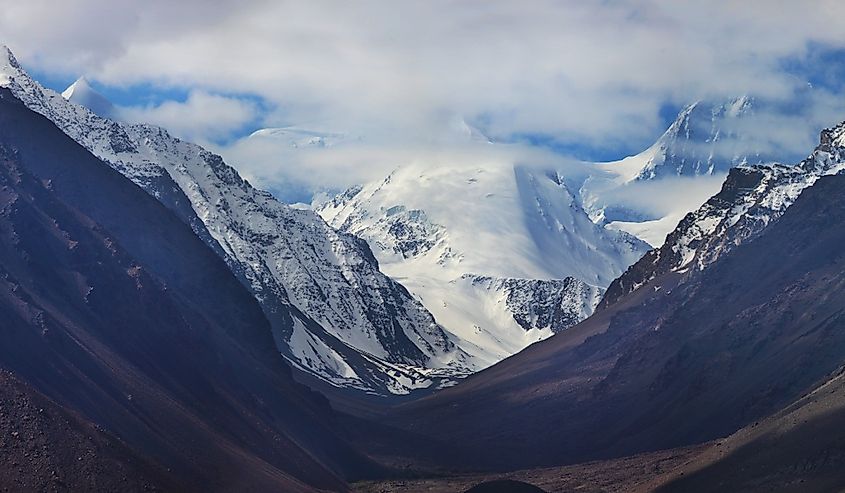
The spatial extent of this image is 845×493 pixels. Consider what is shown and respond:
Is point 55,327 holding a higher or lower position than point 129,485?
higher

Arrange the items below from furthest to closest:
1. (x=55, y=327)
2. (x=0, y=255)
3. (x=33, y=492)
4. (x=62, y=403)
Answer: (x=0, y=255), (x=55, y=327), (x=62, y=403), (x=33, y=492)

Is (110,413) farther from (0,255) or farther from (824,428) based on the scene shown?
(824,428)

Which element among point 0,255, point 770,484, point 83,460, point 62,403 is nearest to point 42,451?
point 83,460

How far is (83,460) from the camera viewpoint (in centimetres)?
15412

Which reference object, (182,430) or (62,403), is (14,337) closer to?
(62,403)

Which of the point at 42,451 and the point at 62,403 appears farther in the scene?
the point at 62,403

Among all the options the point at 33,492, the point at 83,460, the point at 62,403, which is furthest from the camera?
the point at 62,403

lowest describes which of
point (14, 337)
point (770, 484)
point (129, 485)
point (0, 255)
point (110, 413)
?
point (770, 484)

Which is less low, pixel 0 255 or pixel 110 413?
pixel 0 255

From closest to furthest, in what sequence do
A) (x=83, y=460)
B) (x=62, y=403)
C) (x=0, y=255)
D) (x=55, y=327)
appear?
(x=83, y=460)
(x=62, y=403)
(x=55, y=327)
(x=0, y=255)

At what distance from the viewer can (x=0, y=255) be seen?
19862 centimetres

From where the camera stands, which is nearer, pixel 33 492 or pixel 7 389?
pixel 33 492

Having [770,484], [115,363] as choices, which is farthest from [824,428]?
[115,363]

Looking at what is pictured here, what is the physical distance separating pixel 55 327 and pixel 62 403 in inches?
745
